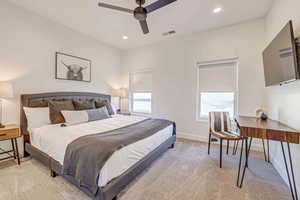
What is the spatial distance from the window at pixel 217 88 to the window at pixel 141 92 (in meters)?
1.68

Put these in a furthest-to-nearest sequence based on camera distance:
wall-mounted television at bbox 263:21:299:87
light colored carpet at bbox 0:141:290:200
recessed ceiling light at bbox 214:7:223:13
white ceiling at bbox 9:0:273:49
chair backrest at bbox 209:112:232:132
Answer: chair backrest at bbox 209:112:232:132
recessed ceiling light at bbox 214:7:223:13
white ceiling at bbox 9:0:273:49
light colored carpet at bbox 0:141:290:200
wall-mounted television at bbox 263:21:299:87

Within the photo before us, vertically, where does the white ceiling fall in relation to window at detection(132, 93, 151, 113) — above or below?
above

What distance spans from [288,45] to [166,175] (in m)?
2.40

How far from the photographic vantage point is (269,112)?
107 inches

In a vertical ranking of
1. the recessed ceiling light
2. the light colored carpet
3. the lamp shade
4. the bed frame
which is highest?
the recessed ceiling light

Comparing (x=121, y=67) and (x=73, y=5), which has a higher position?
(x=73, y=5)

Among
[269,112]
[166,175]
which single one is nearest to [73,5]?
[166,175]

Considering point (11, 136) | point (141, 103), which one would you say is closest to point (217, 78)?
point (141, 103)

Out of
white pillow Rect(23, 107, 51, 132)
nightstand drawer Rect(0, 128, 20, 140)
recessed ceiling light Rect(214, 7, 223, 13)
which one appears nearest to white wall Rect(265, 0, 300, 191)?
recessed ceiling light Rect(214, 7, 223, 13)

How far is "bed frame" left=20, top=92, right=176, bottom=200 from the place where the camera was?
1.52 m

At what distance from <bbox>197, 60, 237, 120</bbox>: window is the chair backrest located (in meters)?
0.60

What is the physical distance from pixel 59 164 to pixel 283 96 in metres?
3.51

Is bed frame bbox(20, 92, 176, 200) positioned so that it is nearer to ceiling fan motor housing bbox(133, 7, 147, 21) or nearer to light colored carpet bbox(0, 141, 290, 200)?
light colored carpet bbox(0, 141, 290, 200)

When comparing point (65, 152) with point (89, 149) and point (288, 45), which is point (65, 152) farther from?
point (288, 45)
